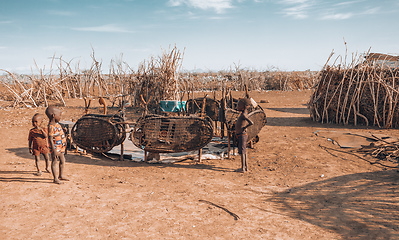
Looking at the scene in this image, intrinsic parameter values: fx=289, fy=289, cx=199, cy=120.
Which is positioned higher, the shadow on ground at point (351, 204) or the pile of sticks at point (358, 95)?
the pile of sticks at point (358, 95)

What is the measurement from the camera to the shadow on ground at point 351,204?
3.15 m

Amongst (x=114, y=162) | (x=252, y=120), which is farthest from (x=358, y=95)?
(x=114, y=162)

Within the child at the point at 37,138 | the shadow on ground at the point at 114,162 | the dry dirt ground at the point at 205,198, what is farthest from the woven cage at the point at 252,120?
the child at the point at 37,138

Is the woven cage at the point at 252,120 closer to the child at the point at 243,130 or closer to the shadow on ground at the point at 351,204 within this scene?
the child at the point at 243,130

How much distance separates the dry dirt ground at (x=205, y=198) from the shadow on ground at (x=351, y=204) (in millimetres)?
12

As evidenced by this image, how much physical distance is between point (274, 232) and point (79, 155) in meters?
4.31

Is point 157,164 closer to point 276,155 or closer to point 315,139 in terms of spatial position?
point 276,155

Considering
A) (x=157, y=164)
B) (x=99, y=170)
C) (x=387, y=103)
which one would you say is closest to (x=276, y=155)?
(x=157, y=164)

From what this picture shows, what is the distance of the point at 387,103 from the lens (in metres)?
8.36

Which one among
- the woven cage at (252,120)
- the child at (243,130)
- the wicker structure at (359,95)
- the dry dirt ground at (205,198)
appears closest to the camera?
the dry dirt ground at (205,198)

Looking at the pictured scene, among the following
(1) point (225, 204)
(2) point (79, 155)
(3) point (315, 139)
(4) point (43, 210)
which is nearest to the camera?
(4) point (43, 210)

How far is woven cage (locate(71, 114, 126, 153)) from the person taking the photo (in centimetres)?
539

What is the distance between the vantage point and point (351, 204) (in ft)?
12.3

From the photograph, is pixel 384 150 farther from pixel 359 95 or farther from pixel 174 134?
pixel 174 134
